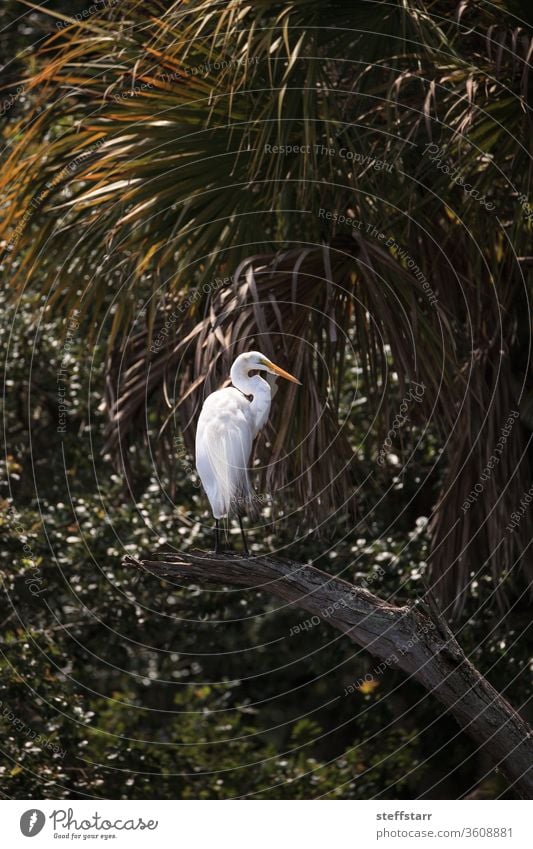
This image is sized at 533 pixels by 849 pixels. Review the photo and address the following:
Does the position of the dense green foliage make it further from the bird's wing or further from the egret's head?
the egret's head

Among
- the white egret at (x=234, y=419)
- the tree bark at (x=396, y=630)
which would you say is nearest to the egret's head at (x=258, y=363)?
the white egret at (x=234, y=419)

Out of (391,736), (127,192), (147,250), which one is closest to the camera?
(127,192)

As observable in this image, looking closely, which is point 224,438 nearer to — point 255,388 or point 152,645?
point 255,388

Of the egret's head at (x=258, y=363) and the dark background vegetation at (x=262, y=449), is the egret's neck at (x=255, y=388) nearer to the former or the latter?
the egret's head at (x=258, y=363)

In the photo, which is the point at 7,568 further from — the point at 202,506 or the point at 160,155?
the point at 160,155

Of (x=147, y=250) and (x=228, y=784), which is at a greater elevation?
(x=147, y=250)

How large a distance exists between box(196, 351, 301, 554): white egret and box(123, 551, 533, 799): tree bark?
27 centimetres

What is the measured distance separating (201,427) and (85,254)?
148 cm

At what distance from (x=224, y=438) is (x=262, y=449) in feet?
2.95

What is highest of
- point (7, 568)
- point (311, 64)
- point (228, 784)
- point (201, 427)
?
point (311, 64)

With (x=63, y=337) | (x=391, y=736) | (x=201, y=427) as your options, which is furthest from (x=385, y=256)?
(x=391, y=736)

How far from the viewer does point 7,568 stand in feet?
21.6

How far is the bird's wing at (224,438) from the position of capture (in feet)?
13.5

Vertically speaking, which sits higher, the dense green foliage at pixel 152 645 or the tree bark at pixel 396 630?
the dense green foliage at pixel 152 645
